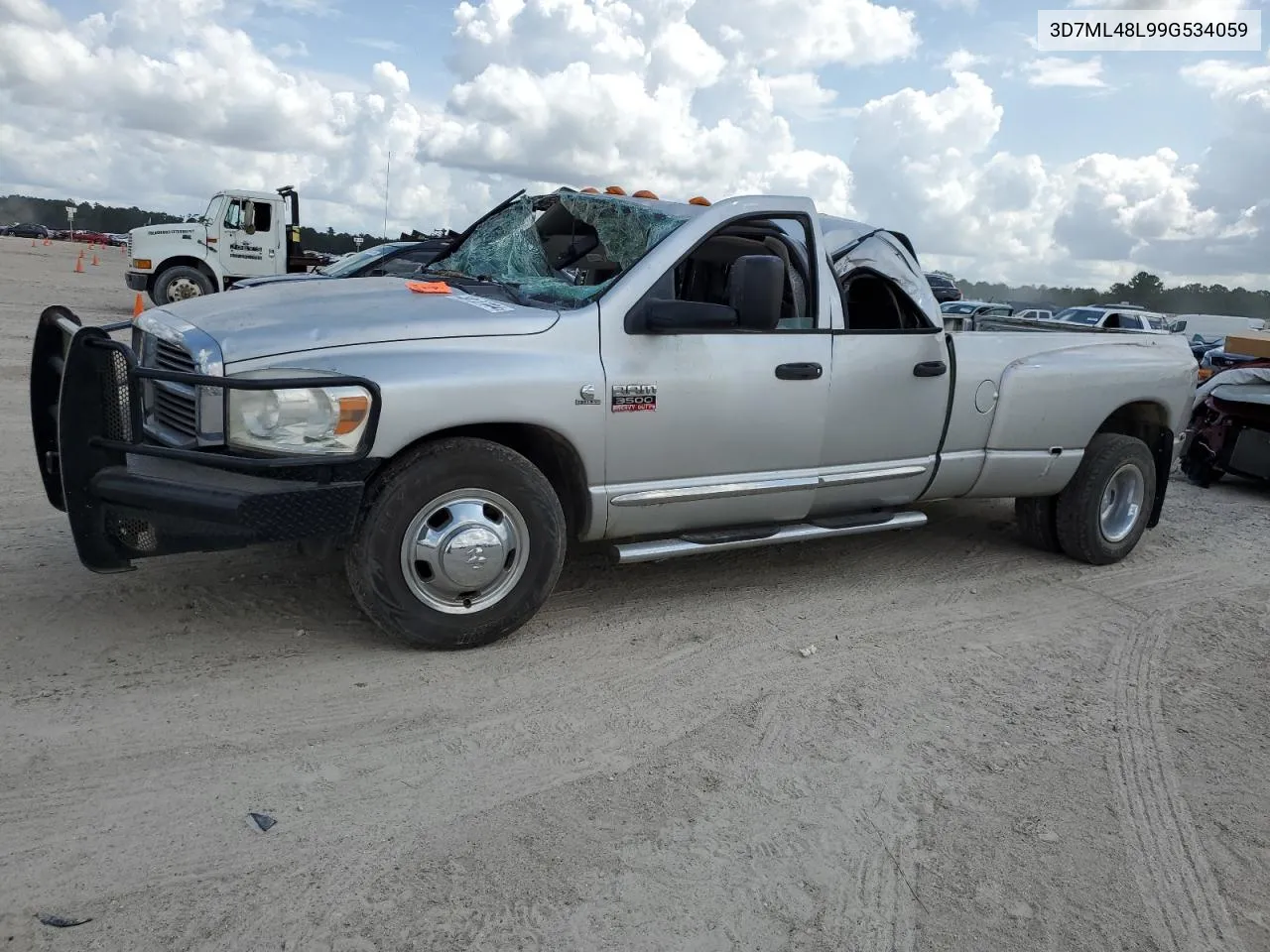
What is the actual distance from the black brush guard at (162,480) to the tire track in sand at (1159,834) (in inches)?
109

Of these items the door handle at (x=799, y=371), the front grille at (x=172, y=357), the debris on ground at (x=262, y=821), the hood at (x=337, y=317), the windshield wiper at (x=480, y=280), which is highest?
the windshield wiper at (x=480, y=280)

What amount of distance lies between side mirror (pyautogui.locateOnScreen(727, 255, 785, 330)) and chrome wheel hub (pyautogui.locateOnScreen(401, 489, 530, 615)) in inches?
50.1

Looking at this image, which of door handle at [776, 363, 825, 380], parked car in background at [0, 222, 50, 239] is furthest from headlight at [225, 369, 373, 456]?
parked car in background at [0, 222, 50, 239]

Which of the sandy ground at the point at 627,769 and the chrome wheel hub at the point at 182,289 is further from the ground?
the chrome wheel hub at the point at 182,289

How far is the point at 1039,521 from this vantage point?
628 centimetres

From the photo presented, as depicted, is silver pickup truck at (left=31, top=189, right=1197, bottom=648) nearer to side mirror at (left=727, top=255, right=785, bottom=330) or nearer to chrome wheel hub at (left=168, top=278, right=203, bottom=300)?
side mirror at (left=727, top=255, right=785, bottom=330)

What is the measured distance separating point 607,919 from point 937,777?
4.50 feet

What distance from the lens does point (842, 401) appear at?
492 centimetres

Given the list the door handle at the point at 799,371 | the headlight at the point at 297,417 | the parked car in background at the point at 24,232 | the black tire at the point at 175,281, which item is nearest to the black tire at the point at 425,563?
the headlight at the point at 297,417

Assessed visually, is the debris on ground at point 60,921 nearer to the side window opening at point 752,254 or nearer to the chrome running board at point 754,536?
the chrome running board at point 754,536

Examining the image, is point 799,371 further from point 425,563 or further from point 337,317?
point 337,317

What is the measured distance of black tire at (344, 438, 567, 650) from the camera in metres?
3.83

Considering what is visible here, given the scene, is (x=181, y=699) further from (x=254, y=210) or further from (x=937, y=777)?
(x=254, y=210)

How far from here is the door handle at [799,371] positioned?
4676mm
